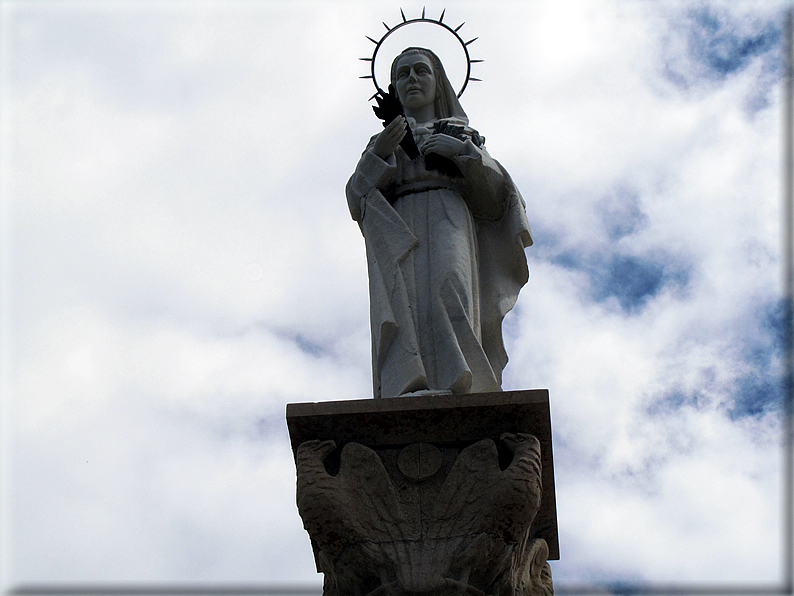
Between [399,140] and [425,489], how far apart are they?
2.97m

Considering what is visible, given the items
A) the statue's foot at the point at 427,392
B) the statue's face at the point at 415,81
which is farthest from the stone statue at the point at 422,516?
the statue's face at the point at 415,81

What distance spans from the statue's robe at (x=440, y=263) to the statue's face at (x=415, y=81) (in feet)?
1.50

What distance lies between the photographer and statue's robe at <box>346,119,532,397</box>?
7641 millimetres

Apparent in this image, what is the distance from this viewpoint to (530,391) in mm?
6902

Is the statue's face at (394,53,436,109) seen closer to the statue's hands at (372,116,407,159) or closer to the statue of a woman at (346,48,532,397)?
the statue of a woman at (346,48,532,397)

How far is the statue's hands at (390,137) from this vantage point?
8.53 meters

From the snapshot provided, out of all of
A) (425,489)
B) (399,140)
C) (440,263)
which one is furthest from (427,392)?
(399,140)

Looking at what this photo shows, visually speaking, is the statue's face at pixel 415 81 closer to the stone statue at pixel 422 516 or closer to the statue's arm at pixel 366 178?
the statue's arm at pixel 366 178

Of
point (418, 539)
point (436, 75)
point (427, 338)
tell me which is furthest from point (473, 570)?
point (436, 75)

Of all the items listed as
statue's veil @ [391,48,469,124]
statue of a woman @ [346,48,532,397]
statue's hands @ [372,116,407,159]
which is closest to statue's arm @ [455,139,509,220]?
statue of a woman @ [346,48,532,397]

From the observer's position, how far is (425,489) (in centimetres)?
684

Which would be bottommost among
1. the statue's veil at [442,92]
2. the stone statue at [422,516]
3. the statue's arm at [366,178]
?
the stone statue at [422,516]

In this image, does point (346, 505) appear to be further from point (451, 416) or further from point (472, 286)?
point (472, 286)

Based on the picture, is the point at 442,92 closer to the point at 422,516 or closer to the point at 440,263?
the point at 440,263
